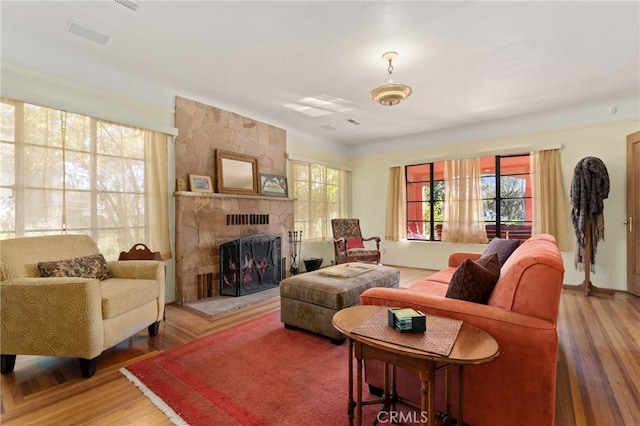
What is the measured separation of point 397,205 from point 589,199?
2882 millimetres

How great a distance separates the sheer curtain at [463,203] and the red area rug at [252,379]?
12.0 ft

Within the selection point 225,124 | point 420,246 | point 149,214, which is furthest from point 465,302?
point 420,246

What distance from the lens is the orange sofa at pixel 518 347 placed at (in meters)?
1.26

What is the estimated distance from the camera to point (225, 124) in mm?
4211

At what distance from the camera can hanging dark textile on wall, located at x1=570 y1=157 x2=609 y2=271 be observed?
3.80 metres

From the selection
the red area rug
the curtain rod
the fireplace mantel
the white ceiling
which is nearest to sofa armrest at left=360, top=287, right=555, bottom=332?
the red area rug

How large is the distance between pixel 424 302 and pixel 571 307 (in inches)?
121

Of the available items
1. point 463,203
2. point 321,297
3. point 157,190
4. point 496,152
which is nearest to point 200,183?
point 157,190

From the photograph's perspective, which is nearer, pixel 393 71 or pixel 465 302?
pixel 465 302

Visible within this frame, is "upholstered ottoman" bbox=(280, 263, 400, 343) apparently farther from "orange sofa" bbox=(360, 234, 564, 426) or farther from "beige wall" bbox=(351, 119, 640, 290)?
"beige wall" bbox=(351, 119, 640, 290)

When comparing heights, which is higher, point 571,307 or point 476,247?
point 476,247

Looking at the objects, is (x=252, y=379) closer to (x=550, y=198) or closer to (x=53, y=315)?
(x=53, y=315)

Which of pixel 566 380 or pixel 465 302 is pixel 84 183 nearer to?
pixel 465 302

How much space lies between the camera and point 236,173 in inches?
170
